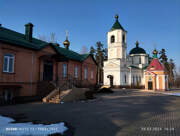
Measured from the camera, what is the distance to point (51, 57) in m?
14.7

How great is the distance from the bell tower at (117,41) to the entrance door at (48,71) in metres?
25.1

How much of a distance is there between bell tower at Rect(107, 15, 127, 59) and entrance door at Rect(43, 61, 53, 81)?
2508cm

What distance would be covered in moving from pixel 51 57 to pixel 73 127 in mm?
10371

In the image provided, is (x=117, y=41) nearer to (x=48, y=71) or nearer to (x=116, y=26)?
(x=116, y=26)

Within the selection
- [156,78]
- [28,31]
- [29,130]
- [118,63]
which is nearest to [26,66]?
[28,31]

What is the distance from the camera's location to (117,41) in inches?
1457

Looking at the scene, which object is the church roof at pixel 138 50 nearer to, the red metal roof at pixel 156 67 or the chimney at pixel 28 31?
the red metal roof at pixel 156 67

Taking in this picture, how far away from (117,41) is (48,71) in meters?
26.0

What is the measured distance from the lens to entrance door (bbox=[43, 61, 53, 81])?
14352mm

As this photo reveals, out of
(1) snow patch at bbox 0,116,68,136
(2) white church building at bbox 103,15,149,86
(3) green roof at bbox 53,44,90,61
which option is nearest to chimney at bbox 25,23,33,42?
(3) green roof at bbox 53,44,90,61

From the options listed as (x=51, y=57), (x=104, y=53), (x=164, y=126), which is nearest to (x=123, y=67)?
(x=104, y=53)

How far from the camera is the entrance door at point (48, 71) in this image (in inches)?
565

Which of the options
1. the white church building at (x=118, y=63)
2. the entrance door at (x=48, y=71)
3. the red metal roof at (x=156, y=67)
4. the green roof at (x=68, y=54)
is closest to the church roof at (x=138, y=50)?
the white church building at (x=118, y=63)

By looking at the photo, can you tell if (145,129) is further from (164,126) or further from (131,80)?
(131,80)
